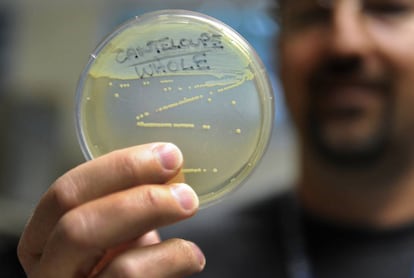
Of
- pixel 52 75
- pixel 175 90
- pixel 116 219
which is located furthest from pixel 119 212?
pixel 52 75

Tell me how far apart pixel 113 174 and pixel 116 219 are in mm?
55

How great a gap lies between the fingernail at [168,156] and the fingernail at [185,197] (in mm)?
27

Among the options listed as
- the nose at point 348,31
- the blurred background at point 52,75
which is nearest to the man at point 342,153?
the nose at point 348,31

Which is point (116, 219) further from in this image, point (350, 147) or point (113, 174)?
point (350, 147)

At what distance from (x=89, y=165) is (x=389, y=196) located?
97 cm

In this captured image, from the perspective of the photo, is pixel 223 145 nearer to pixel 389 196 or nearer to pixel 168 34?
pixel 168 34

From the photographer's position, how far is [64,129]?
123 inches

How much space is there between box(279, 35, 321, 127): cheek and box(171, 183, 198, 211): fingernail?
803 mm

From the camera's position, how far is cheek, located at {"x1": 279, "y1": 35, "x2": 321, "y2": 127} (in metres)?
1.37

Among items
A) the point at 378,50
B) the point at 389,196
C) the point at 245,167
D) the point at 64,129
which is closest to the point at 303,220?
the point at 389,196

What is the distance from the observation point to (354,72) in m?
1.32

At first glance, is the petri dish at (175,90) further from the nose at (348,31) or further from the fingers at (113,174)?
the nose at (348,31)

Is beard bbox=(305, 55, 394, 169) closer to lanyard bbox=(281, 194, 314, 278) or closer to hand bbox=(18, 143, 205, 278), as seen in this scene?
lanyard bbox=(281, 194, 314, 278)

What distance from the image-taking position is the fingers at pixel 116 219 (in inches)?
25.5
